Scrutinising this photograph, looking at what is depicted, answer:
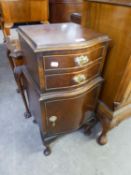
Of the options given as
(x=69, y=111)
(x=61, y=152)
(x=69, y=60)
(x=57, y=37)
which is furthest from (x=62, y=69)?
(x=61, y=152)

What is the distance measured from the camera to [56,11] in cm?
227

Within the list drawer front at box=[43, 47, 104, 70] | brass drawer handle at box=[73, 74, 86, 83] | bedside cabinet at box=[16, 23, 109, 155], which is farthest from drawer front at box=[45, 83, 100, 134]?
drawer front at box=[43, 47, 104, 70]

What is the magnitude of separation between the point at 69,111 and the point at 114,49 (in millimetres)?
469

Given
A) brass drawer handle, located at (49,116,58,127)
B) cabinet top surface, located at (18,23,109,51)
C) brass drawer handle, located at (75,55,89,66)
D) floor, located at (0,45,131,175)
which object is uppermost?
cabinet top surface, located at (18,23,109,51)

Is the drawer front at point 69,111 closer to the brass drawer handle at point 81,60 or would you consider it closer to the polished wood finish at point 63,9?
the brass drawer handle at point 81,60

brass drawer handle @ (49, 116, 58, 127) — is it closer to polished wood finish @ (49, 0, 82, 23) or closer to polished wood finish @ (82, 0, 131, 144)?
polished wood finish @ (82, 0, 131, 144)

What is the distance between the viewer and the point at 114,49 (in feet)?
2.82

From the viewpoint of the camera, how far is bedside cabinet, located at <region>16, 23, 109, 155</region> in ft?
2.28

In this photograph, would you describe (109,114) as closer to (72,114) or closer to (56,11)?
(72,114)

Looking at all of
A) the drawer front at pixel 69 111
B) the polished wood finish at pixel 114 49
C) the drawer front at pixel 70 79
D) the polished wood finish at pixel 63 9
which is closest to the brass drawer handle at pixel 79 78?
the drawer front at pixel 70 79

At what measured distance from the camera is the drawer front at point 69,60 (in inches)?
27.5

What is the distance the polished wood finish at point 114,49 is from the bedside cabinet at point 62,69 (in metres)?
0.07

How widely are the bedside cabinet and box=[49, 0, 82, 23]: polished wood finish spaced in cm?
133

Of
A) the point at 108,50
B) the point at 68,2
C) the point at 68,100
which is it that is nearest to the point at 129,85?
the point at 108,50
